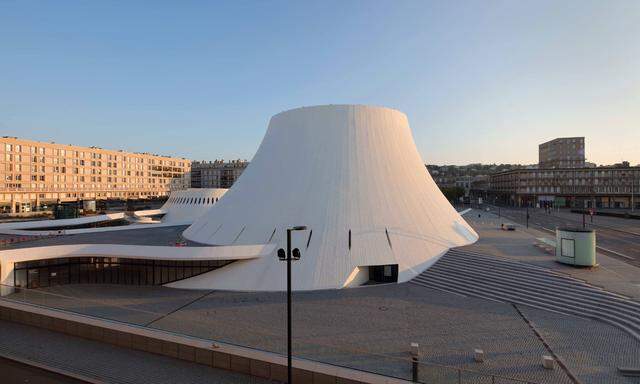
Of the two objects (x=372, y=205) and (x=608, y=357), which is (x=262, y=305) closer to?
(x=372, y=205)

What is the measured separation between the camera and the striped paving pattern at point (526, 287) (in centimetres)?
1412

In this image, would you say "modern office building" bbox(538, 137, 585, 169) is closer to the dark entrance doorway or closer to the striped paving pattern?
the striped paving pattern

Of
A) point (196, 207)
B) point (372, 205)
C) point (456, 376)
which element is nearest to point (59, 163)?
point (196, 207)

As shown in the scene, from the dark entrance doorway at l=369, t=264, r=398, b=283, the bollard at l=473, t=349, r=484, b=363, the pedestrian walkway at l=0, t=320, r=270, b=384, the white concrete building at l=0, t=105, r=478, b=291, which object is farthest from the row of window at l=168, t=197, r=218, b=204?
the bollard at l=473, t=349, r=484, b=363

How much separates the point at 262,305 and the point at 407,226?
10906 millimetres

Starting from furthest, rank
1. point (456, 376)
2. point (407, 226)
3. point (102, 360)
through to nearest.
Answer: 1. point (407, 226)
2. point (102, 360)
3. point (456, 376)

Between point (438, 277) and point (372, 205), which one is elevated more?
point (372, 205)

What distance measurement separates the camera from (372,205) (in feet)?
74.3

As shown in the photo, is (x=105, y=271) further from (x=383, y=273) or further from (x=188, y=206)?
(x=188, y=206)

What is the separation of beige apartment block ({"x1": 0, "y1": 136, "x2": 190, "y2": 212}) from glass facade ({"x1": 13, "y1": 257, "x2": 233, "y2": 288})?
5877cm

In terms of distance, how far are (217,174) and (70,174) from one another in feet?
158

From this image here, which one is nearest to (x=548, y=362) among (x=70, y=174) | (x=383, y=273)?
(x=383, y=273)

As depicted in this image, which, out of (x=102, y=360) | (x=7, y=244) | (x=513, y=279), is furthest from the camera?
(x=7, y=244)

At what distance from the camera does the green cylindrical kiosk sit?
66.3 feet
